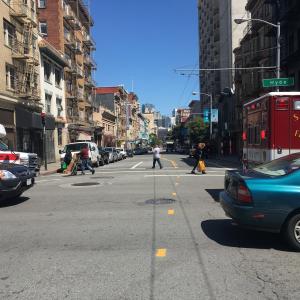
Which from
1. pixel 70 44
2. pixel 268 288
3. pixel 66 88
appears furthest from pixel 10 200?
pixel 70 44

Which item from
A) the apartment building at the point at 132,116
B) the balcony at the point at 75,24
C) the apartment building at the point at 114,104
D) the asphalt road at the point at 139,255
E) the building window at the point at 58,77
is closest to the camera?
the asphalt road at the point at 139,255

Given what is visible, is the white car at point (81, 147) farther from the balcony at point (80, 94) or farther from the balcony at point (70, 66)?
the balcony at point (80, 94)

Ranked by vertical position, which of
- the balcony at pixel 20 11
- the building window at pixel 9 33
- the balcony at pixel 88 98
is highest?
the balcony at pixel 20 11

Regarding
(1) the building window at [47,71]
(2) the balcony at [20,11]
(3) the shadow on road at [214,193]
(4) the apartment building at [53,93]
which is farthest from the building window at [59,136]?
(3) the shadow on road at [214,193]

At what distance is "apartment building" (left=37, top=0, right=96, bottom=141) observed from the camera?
47281mm

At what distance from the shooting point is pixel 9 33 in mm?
31719

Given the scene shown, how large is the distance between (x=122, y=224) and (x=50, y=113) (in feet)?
112

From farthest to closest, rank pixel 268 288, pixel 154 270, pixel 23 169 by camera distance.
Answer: pixel 23 169 → pixel 154 270 → pixel 268 288

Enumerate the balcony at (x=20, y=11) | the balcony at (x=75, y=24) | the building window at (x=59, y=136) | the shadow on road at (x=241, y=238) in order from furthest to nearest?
the balcony at (x=75, y=24)
the building window at (x=59, y=136)
the balcony at (x=20, y=11)
the shadow on road at (x=241, y=238)

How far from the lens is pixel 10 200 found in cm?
1301

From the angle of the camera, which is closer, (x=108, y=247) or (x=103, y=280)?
(x=103, y=280)

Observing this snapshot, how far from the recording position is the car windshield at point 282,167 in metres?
7.14

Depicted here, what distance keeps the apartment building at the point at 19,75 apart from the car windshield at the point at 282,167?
78.4ft

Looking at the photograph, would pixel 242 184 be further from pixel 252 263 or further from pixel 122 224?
pixel 122 224
